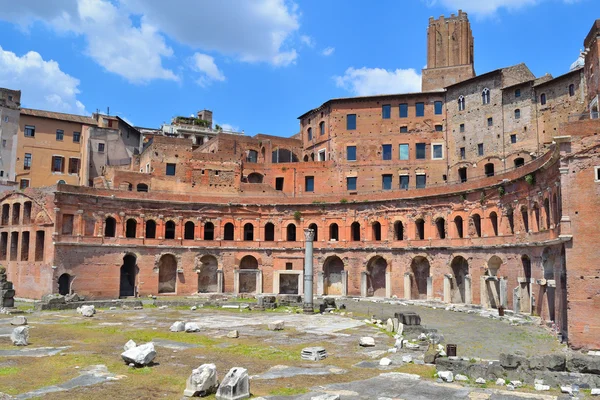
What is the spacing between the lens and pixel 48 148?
5206 centimetres

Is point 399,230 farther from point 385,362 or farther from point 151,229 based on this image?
point 385,362

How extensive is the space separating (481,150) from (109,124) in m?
37.7

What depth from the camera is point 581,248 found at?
20.8 m

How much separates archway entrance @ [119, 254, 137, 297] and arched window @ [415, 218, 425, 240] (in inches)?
911

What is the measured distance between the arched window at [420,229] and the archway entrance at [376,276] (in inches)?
149

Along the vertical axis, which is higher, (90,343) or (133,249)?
(133,249)

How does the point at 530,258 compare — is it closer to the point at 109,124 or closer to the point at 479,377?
the point at 479,377

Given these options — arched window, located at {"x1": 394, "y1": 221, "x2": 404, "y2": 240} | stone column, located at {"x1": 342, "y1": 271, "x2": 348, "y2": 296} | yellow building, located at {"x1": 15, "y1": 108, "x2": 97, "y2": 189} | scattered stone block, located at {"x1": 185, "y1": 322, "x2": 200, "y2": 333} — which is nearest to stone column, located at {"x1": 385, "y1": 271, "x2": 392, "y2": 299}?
arched window, located at {"x1": 394, "y1": 221, "x2": 404, "y2": 240}

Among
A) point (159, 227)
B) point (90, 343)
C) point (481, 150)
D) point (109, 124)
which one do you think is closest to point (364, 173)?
point (481, 150)

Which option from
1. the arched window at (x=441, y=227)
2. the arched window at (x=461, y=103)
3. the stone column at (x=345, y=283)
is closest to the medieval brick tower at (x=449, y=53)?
the arched window at (x=461, y=103)

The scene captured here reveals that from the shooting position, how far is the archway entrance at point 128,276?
145ft

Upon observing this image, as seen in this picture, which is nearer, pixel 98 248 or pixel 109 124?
pixel 98 248

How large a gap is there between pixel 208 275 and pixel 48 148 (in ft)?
68.9

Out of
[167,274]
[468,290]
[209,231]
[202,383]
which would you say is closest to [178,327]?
[202,383]
